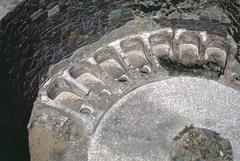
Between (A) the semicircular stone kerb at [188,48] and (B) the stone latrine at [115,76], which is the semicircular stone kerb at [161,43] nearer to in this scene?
(B) the stone latrine at [115,76]

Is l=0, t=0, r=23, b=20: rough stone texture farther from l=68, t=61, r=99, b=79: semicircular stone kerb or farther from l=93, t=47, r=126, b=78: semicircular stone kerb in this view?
l=93, t=47, r=126, b=78: semicircular stone kerb

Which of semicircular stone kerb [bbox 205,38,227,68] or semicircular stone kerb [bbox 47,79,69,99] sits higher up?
semicircular stone kerb [bbox 47,79,69,99]

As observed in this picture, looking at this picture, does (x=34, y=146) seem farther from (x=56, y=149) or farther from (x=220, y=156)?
(x=220, y=156)

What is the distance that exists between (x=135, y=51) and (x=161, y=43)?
0.47 meters

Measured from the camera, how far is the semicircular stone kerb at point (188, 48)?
29.9ft

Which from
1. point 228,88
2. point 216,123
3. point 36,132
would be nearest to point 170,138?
point 216,123

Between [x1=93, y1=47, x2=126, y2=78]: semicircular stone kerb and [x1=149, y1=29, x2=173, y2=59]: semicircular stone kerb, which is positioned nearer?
[x1=93, y1=47, x2=126, y2=78]: semicircular stone kerb

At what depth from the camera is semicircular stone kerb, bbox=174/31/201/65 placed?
9102 millimetres

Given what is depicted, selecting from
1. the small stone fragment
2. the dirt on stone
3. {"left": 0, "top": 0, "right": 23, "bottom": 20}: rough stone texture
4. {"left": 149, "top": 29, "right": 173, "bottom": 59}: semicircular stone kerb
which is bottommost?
the dirt on stone

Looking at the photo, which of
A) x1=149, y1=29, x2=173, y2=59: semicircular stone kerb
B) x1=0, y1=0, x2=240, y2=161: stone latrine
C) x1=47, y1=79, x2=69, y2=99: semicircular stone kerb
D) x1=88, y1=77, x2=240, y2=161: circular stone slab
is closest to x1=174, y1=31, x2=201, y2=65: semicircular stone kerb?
x1=0, y1=0, x2=240, y2=161: stone latrine

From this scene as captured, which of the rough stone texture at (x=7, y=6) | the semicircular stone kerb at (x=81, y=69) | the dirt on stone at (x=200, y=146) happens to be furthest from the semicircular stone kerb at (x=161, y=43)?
the rough stone texture at (x=7, y=6)

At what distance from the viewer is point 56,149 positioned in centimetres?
805

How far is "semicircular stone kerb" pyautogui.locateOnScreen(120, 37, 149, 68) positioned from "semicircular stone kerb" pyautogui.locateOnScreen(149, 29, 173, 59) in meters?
0.19

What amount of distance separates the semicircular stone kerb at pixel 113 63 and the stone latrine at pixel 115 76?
2 cm
